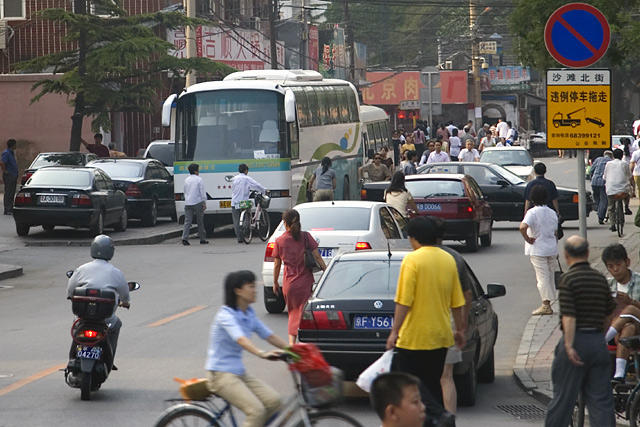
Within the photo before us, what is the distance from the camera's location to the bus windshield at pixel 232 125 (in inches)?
1161

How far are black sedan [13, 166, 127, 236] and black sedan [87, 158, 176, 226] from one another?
2494 mm

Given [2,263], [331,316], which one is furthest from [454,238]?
[331,316]

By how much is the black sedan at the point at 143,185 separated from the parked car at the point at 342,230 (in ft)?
46.7

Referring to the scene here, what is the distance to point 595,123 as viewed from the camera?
10.7m

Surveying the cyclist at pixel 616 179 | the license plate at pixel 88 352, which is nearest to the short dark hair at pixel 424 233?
the license plate at pixel 88 352

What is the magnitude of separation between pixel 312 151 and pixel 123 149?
18.6 m

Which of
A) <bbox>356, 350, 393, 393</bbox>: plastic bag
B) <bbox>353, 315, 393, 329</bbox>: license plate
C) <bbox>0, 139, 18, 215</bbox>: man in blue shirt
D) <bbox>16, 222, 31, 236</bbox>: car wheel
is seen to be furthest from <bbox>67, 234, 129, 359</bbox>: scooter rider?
<bbox>0, 139, 18, 215</bbox>: man in blue shirt

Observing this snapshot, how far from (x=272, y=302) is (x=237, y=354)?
9119mm

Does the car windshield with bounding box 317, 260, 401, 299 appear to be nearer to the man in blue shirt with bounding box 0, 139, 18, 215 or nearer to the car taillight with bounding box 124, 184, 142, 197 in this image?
the car taillight with bounding box 124, 184, 142, 197

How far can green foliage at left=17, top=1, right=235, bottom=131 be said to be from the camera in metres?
37.4

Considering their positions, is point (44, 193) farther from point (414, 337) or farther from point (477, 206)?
point (414, 337)

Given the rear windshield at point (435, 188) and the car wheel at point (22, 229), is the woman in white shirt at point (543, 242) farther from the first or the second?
the car wheel at point (22, 229)

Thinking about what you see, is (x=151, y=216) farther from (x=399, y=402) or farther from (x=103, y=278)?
(x=399, y=402)

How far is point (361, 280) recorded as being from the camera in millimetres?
11625
